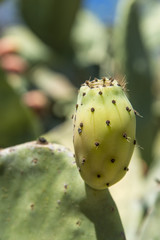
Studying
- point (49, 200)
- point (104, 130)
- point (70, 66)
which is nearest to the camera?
point (104, 130)

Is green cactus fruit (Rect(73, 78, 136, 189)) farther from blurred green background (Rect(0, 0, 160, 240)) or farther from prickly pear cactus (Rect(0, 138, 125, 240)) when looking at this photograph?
blurred green background (Rect(0, 0, 160, 240))

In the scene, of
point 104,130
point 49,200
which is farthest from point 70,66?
point 104,130

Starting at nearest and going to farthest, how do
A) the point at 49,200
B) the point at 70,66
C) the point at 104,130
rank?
the point at 104,130, the point at 49,200, the point at 70,66

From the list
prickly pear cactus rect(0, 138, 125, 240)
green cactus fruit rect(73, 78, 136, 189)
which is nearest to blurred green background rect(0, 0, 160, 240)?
→ prickly pear cactus rect(0, 138, 125, 240)

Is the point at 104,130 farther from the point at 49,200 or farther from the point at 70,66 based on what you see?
the point at 70,66

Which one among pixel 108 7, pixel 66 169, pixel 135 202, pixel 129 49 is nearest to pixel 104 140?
pixel 66 169

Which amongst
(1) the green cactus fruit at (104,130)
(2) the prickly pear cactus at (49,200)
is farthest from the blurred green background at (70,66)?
(1) the green cactus fruit at (104,130)

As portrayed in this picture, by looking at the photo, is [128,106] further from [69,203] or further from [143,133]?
[143,133]
